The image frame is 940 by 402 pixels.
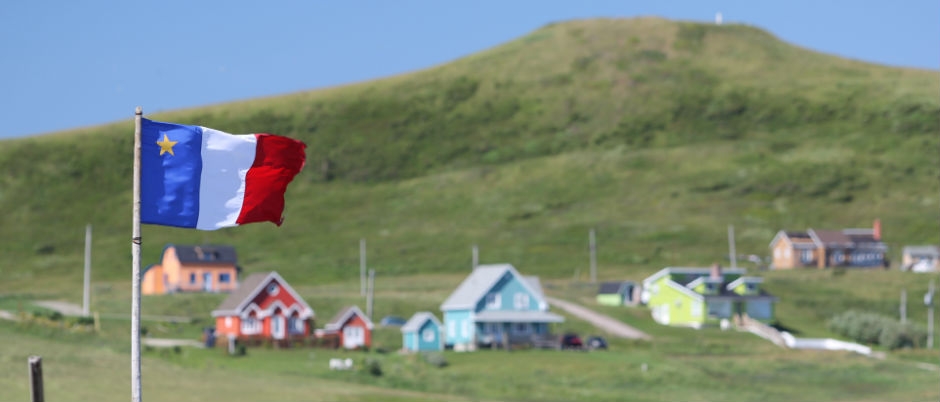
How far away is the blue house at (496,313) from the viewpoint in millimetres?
88375

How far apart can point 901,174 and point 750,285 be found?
77739 mm

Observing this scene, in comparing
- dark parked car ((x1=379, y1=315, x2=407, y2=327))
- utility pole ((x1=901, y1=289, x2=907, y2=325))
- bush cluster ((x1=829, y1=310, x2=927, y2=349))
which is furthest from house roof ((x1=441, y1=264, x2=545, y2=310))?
utility pole ((x1=901, y1=289, x2=907, y2=325))

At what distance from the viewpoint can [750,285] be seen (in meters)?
108

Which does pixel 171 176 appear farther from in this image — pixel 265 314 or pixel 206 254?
pixel 206 254

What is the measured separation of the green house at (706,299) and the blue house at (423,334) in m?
25.7

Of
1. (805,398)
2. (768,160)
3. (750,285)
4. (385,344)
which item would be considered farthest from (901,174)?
(805,398)

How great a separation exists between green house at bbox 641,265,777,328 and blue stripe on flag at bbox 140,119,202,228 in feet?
290

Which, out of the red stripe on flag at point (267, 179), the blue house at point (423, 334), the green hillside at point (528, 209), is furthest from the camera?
the green hillside at point (528, 209)

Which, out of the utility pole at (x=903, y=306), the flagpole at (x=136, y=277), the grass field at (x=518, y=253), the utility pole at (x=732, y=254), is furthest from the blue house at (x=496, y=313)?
the flagpole at (x=136, y=277)

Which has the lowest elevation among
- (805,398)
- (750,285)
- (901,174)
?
(805,398)

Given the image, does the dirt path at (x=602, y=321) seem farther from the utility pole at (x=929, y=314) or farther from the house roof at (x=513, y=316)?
the utility pole at (x=929, y=314)

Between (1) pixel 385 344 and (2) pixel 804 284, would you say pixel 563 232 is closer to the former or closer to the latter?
(2) pixel 804 284

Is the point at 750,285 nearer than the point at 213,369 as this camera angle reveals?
No

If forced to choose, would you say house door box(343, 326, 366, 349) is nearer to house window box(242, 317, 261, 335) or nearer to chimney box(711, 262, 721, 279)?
house window box(242, 317, 261, 335)
